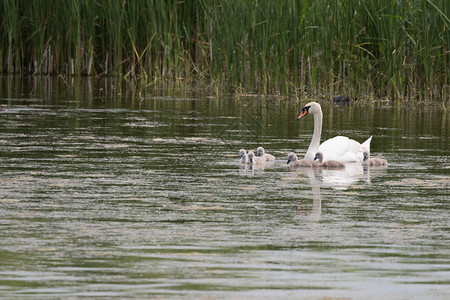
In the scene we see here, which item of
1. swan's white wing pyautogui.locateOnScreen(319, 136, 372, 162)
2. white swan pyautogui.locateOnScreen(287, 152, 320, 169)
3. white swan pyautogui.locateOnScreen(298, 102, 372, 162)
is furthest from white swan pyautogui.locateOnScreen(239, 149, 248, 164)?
swan's white wing pyautogui.locateOnScreen(319, 136, 372, 162)

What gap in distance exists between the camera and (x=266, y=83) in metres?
20.3

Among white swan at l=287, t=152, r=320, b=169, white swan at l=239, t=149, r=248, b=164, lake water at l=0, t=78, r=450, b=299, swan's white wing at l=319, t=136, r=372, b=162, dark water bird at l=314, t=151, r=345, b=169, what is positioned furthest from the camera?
swan's white wing at l=319, t=136, r=372, b=162

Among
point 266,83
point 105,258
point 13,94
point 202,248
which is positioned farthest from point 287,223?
point 13,94

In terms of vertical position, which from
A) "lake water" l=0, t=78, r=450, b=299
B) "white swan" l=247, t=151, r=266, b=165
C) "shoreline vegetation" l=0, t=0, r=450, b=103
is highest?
"shoreline vegetation" l=0, t=0, r=450, b=103

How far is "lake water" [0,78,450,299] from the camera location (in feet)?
18.8

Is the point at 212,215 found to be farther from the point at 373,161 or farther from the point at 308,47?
the point at 308,47

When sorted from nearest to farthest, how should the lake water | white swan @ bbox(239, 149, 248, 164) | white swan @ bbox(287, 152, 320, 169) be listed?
the lake water < white swan @ bbox(287, 152, 320, 169) < white swan @ bbox(239, 149, 248, 164)

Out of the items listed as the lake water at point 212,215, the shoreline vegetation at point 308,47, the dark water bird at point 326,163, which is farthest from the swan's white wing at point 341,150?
the shoreline vegetation at point 308,47

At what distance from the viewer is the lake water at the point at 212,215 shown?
5742 millimetres

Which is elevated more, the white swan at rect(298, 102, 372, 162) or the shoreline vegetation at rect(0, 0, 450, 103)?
the shoreline vegetation at rect(0, 0, 450, 103)

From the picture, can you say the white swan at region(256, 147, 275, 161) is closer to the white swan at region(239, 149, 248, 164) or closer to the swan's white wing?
the white swan at region(239, 149, 248, 164)

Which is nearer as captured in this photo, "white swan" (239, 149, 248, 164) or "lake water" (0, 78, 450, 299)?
"lake water" (0, 78, 450, 299)

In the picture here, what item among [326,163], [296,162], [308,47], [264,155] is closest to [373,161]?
[326,163]

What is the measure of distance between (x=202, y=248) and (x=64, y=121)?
9.90 metres
